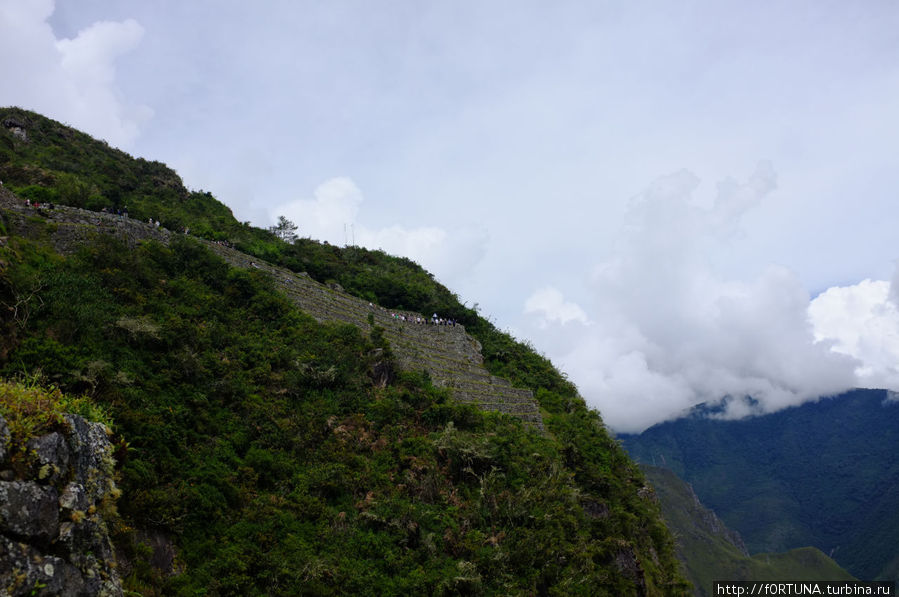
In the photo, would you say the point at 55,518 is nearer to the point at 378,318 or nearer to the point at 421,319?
the point at 378,318

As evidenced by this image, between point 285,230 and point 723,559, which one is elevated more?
point 285,230

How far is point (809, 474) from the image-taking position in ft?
523

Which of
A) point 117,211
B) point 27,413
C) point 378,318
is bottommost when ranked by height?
point 27,413

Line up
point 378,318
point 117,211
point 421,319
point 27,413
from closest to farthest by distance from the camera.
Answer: point 27,413, point 117,211, point 378,318, point 421,319

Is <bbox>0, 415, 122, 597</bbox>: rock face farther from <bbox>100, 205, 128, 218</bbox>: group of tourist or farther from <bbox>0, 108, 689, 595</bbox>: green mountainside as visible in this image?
<bbox>100, 205, 128, 218</bbox>: group of tourist

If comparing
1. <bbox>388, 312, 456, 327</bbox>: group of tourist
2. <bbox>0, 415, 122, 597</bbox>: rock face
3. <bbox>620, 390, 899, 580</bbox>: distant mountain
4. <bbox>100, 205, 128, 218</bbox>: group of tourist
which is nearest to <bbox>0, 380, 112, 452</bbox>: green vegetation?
<bbox>0, 415, 122, 597</bbox>: rock face

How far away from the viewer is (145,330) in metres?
18.8

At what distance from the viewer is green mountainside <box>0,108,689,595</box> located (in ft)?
47.3

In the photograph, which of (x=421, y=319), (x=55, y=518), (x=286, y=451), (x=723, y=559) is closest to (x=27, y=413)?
(x=55, y=518)

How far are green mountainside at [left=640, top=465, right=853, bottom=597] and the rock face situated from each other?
356 ft

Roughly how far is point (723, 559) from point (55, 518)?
140 metres

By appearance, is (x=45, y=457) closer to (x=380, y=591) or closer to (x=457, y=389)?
(x=380, y=591)

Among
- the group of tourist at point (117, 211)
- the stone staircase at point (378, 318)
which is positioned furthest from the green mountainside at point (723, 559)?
the group of tourist at point (117, 211)

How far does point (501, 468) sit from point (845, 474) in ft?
618
